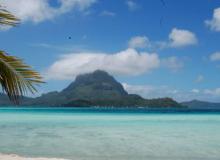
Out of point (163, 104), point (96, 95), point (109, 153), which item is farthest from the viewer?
point (96, 95)

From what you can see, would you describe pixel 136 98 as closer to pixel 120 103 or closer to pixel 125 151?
pixel 120 103

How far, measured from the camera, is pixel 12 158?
912 cm

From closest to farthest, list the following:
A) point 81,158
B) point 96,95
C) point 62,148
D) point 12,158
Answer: point 12,158
point 81,158
point 62,148
point 96,95

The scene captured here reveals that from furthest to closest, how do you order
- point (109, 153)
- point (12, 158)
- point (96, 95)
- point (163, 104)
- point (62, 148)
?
1. point (96, 95)
2. point (163, 104)
3. point (62, 148)
4. point (109, 153)
5. point (12, 158)

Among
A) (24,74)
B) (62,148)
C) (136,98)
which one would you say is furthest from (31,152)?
(136,98)

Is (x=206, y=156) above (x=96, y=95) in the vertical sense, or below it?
below

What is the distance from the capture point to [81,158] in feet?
36.7

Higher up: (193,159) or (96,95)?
(96,95)

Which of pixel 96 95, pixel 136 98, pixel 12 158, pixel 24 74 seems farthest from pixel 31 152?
pixel 96 95

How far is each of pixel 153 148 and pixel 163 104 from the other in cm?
15309

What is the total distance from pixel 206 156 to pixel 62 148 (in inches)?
172

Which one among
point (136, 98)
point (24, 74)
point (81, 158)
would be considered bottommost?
point (81, 158)

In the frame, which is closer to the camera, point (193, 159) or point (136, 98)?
point (193, 159)

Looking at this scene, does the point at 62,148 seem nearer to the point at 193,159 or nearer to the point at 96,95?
the point at 193,159
